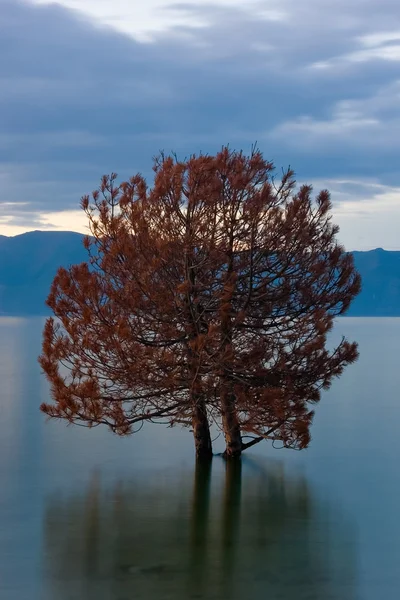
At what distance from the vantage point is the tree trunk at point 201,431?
57.7 feet

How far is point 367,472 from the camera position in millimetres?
19422

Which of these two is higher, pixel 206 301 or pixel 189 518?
pixel 206 301

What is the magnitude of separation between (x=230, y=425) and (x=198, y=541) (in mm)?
4874

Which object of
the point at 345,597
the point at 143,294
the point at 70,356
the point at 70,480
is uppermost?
the point at 143,294

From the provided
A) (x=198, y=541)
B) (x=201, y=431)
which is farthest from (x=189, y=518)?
(x=201, y=431)

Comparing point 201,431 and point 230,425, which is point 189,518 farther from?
point 201,431

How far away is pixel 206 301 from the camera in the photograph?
662 inches

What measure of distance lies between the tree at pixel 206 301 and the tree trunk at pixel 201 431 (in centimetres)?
28

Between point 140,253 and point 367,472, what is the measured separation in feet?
23.6

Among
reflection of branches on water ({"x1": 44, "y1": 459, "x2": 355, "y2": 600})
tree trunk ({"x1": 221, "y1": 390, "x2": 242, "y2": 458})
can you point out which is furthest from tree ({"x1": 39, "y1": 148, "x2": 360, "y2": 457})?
reflection of branches on water ({"x1": 44, "y1": 459, "x2": 355, "y2": 600})

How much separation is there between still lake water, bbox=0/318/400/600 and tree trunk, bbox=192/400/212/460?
36cm

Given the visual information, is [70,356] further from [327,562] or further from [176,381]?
[327,562]

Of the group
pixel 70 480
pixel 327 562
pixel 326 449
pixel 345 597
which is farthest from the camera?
pixel 326 449

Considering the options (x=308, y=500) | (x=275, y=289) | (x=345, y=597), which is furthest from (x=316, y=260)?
(x=345, y=597)
